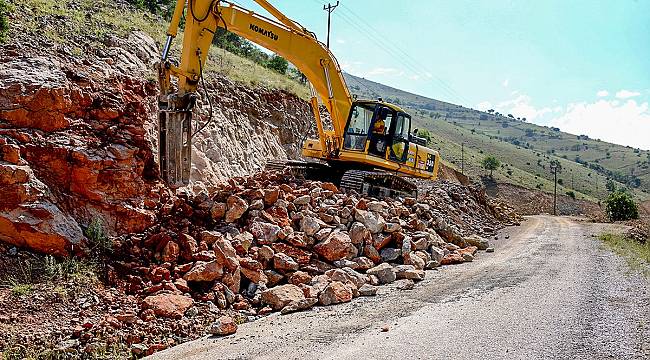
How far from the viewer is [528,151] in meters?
104

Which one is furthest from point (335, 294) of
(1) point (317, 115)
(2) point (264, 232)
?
(1) point (317, 115)

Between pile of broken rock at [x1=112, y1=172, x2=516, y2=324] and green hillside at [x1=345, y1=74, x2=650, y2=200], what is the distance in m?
46.5

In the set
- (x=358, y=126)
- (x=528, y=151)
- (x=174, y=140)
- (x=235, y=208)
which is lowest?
(x=235, y=208)

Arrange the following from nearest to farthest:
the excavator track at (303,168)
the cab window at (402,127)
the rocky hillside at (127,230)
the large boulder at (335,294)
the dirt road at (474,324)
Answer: the dirt road at (474,324), the rocky hillside at (127,230), the large boulder at (335,294), the cab window at (402,127), the excavator track at (303,168)

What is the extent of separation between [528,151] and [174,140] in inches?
4184

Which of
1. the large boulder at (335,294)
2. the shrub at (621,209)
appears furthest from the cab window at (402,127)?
the shrub at (621,209)

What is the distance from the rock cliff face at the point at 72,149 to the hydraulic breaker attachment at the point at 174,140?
1.80ft

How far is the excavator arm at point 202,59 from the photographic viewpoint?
27.8ft

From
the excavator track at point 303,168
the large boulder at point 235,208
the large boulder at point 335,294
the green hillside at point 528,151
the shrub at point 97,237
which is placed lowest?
the large boulder at point 335,294

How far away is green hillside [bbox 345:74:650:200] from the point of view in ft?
226

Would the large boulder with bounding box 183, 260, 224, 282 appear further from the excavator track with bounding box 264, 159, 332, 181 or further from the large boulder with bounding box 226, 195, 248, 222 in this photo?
the excavator track with bounding box 264, 159, 332, 181

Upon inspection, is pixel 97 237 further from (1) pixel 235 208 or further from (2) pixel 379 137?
(2) pixel 379 137

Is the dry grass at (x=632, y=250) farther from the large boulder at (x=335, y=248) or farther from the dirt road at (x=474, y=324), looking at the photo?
the large boulder at (x=335, y=248)

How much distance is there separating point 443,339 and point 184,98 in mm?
5941
